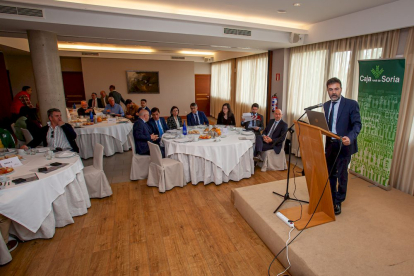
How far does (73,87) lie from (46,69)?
6743 millimetres

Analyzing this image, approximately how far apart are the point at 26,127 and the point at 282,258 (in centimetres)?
559

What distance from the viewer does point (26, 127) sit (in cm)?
501

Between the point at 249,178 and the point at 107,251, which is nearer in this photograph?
the point at 107,251

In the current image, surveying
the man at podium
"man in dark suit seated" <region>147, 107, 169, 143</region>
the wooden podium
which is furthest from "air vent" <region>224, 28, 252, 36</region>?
the wooden podium

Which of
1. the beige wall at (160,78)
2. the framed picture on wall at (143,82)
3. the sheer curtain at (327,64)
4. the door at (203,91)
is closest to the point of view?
the sheer curtain at (327,64)

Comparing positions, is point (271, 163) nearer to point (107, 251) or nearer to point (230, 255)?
point (230, 255)

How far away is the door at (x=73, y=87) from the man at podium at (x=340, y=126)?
35.4 feet

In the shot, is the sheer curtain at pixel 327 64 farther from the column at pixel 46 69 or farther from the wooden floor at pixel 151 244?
the column at pixel 46 69

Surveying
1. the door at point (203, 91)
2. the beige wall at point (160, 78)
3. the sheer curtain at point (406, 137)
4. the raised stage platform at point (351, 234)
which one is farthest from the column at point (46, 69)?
the door at point (203, 91)

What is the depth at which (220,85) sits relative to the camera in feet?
36.2

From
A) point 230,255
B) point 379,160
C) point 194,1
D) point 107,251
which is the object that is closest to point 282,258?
point 230,255

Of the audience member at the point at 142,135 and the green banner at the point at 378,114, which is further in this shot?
the audience member at the point at 142,135

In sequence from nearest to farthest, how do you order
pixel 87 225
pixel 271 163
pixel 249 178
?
pixel 87 225
pixel 249 178
pixel 271 163

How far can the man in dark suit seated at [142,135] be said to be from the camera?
445 centimetres
